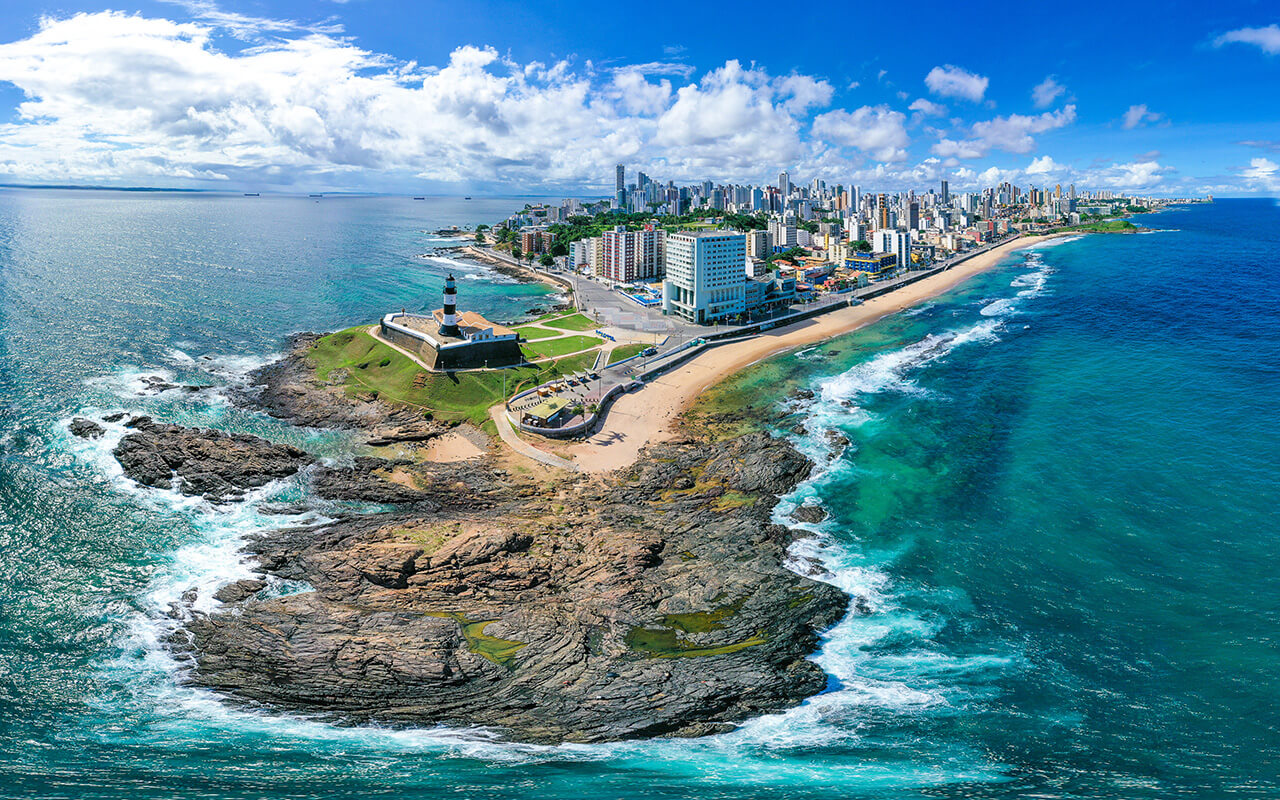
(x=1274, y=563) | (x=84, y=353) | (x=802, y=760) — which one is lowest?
(x=802, y=760)

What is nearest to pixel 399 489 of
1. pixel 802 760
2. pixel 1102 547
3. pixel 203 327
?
pixel 802 760

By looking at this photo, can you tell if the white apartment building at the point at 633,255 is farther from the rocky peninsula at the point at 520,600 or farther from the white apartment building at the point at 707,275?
the rocky peninsula at the point at 520,600

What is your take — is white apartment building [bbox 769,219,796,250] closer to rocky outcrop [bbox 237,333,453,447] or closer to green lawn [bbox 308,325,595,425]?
green lawn [bbox 308,325,595,425]

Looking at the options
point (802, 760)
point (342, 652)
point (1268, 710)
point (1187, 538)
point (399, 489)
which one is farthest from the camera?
point (399, 489)

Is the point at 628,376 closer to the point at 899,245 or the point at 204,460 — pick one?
the point at 204,460

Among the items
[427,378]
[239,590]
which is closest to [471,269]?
[427,378]

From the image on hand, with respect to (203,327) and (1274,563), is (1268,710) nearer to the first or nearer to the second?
(1274,563)
